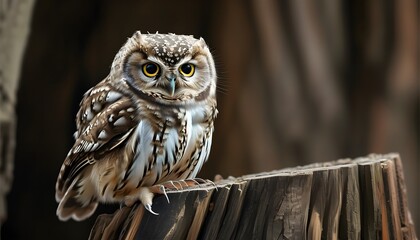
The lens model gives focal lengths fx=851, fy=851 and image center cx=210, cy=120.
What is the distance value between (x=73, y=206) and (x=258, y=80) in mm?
2196

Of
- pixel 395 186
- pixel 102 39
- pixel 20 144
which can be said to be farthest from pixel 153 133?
pixel 20 144

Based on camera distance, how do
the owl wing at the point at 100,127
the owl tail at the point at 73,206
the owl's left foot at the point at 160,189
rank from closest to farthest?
the owl's left foot at the point at 160,189, the owl wing at the point at 100,127, the owl tail at the point at 73,206

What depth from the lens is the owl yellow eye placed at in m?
2.57

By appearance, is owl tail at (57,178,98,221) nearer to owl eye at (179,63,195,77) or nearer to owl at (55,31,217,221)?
owl at (55,31,217,221)

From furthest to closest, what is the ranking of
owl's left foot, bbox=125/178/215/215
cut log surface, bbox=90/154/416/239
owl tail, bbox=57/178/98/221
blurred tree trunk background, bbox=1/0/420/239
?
1. blurred tree trunk background, bbox=1/0/420/239
2. owl tail, bbox=57/178/98/221
3. owl's left foot, bbox=125/178/215/215
4. cut log surface, bbox=90/154/416/239

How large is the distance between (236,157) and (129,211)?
7.31ft

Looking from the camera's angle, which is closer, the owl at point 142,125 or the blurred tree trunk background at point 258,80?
the owl at point 142,125

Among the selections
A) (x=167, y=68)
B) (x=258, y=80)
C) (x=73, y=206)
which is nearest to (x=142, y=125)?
(x=167, y=68)

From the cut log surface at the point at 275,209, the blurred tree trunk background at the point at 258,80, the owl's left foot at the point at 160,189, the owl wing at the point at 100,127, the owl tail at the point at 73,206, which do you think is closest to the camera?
the cut log surface at the point at 275,209

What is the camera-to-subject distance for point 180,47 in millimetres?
2496

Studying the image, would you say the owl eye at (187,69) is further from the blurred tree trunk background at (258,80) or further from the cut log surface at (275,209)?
the blurred tree trunk background at (258,80)

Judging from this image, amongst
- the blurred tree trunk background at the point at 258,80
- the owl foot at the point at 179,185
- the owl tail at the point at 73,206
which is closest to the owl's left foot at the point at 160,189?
the owl foot at the point at 179,185

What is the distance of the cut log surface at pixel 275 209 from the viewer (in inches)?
98.2

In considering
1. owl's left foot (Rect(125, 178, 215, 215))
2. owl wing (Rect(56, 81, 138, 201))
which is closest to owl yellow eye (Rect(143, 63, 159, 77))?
owl wing (Rect(56, 81, 138, 201))
